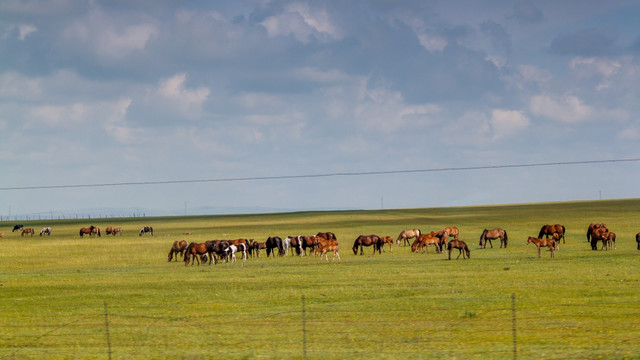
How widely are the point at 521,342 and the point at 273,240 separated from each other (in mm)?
44985

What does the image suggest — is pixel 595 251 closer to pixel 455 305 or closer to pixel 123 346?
pixel 455 305

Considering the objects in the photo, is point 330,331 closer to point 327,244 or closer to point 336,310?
point 336,310

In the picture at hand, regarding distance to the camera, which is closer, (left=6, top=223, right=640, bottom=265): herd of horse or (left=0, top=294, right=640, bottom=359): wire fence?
(left=0, top=294, right=640, bottom=359): wire fence

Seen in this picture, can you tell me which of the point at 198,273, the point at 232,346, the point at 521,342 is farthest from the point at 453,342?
the point at 198,273

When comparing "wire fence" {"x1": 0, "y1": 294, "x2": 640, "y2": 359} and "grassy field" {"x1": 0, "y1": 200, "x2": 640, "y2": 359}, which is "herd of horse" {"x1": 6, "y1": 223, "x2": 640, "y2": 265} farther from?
"wire fence" {"x1": 0, "y1": 294, "x2": 640, "y2": 359}

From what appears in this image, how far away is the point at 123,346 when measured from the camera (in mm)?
22672

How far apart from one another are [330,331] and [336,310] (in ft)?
14.7

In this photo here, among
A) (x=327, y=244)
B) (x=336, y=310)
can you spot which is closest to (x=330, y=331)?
(x=336, y=310)

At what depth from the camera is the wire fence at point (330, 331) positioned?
20625 mm

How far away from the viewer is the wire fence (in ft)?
67.7

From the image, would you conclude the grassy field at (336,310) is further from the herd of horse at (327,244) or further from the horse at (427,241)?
the horse at (427,241)

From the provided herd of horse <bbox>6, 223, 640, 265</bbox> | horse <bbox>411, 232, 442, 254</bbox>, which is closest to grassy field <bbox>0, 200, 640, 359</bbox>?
herd of horse <bbox>6, 223, 640, 265</bbox>

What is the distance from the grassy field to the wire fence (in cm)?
6

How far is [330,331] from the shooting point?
24.3 metres
